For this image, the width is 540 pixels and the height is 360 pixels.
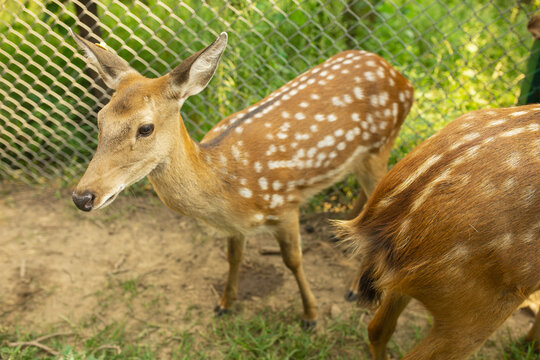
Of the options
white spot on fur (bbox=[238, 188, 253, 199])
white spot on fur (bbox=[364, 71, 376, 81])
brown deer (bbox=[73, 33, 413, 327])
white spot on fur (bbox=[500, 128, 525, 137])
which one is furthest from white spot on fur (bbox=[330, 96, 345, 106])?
white spot on fur (bbox=[500, 128, 525, 137])

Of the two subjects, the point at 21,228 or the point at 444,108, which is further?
the point at 444,108

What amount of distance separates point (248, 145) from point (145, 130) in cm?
67

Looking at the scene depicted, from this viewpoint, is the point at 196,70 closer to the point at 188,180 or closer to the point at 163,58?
the point at 188,180

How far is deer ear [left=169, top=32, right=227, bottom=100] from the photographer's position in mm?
2301

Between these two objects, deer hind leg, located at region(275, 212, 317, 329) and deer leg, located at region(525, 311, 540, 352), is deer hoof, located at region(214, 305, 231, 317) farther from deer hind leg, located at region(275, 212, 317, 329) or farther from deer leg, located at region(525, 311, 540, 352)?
deer leg, located at region(525, 311, 540, 352)

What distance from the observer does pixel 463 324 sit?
195cm

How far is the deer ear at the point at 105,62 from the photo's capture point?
8.47ft

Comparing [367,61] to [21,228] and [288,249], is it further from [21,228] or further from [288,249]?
[21,228]

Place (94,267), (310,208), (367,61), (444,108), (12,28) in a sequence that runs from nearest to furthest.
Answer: (367,61), (94,267), (12,28), (310,208), (444,108)

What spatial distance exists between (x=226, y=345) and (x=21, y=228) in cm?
187

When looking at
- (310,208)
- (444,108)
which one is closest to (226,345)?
(310,208)

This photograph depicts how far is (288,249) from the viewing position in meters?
2.96

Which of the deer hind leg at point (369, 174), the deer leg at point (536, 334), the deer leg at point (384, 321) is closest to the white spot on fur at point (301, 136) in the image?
the deer hind leg at point (369, 174)

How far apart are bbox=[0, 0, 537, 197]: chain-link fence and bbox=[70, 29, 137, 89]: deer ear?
1021mm
